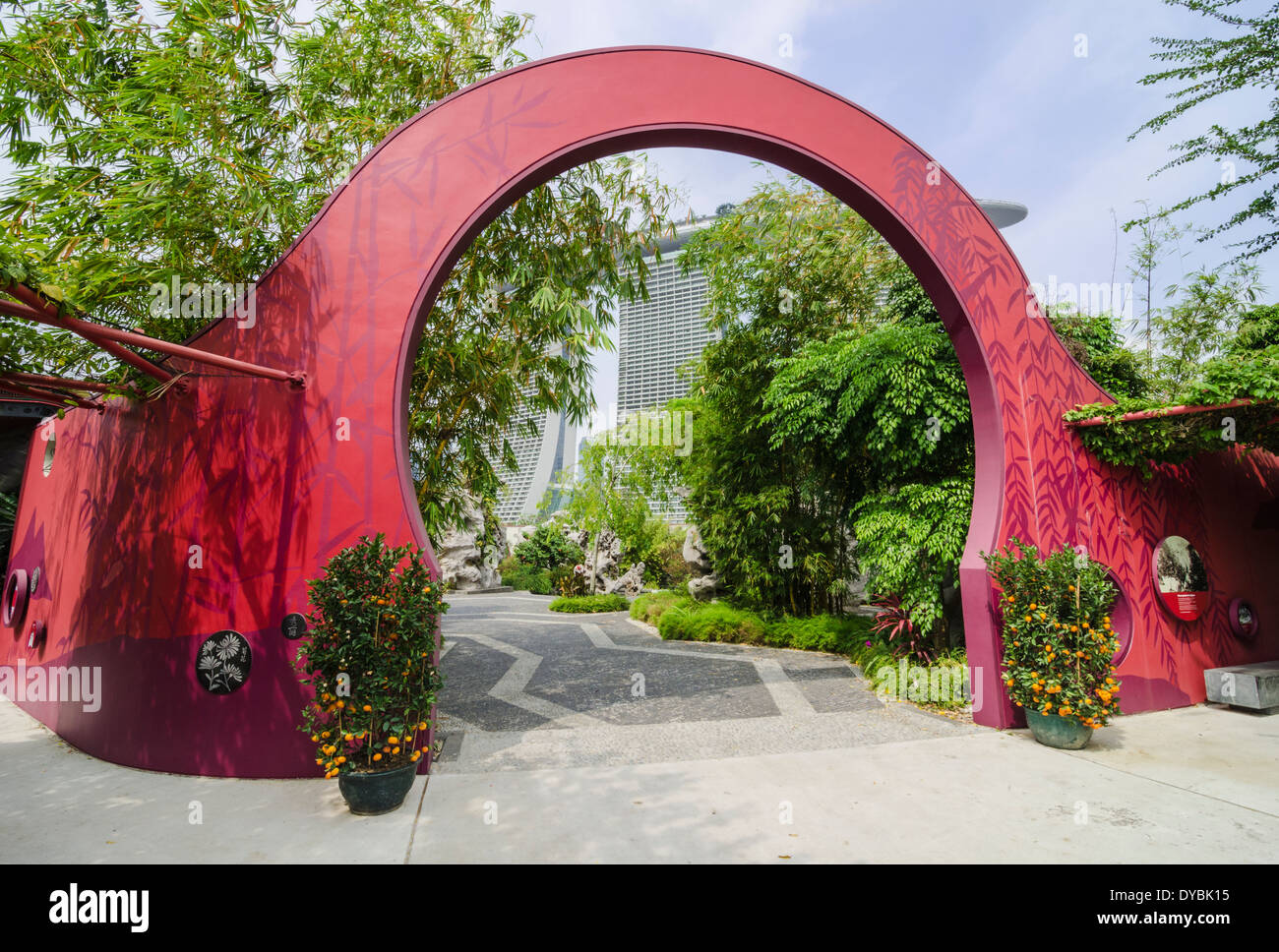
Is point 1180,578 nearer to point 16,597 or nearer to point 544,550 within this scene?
point 16,597

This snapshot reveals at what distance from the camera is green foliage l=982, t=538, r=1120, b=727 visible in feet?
13.9

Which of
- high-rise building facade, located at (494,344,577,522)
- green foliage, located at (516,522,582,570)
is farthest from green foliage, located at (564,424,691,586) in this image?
green foliage, located at (516,522,582,570)

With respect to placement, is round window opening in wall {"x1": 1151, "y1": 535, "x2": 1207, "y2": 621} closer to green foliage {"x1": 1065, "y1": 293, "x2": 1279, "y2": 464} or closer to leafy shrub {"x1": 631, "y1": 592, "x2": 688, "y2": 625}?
green foliage {"x1": 1065, "y1": 293, "x2": 1279, "y2": 464}

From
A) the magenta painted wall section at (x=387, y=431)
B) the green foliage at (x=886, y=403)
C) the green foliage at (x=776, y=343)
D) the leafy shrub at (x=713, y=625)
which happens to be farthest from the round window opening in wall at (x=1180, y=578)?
the leafy shrub at (x=713, y=625)

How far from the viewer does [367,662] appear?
3248 mm

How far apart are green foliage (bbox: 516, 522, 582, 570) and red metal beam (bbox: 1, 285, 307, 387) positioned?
17.3 meters

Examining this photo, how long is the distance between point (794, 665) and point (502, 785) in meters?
4.77

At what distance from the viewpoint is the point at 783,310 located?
8922mm

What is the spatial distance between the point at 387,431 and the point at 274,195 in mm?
2185

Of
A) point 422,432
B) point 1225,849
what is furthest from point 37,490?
point 1225,849

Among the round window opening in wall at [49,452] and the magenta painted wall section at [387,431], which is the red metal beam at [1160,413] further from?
the round window opening in wall at [49,452]

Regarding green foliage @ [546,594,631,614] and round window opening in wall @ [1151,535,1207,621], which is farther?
green foliage @ [546,594,631,614]

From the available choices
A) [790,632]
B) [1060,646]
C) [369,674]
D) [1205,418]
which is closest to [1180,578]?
[1205,418]

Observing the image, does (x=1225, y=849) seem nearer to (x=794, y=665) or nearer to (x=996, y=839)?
(x=996, y=839)
